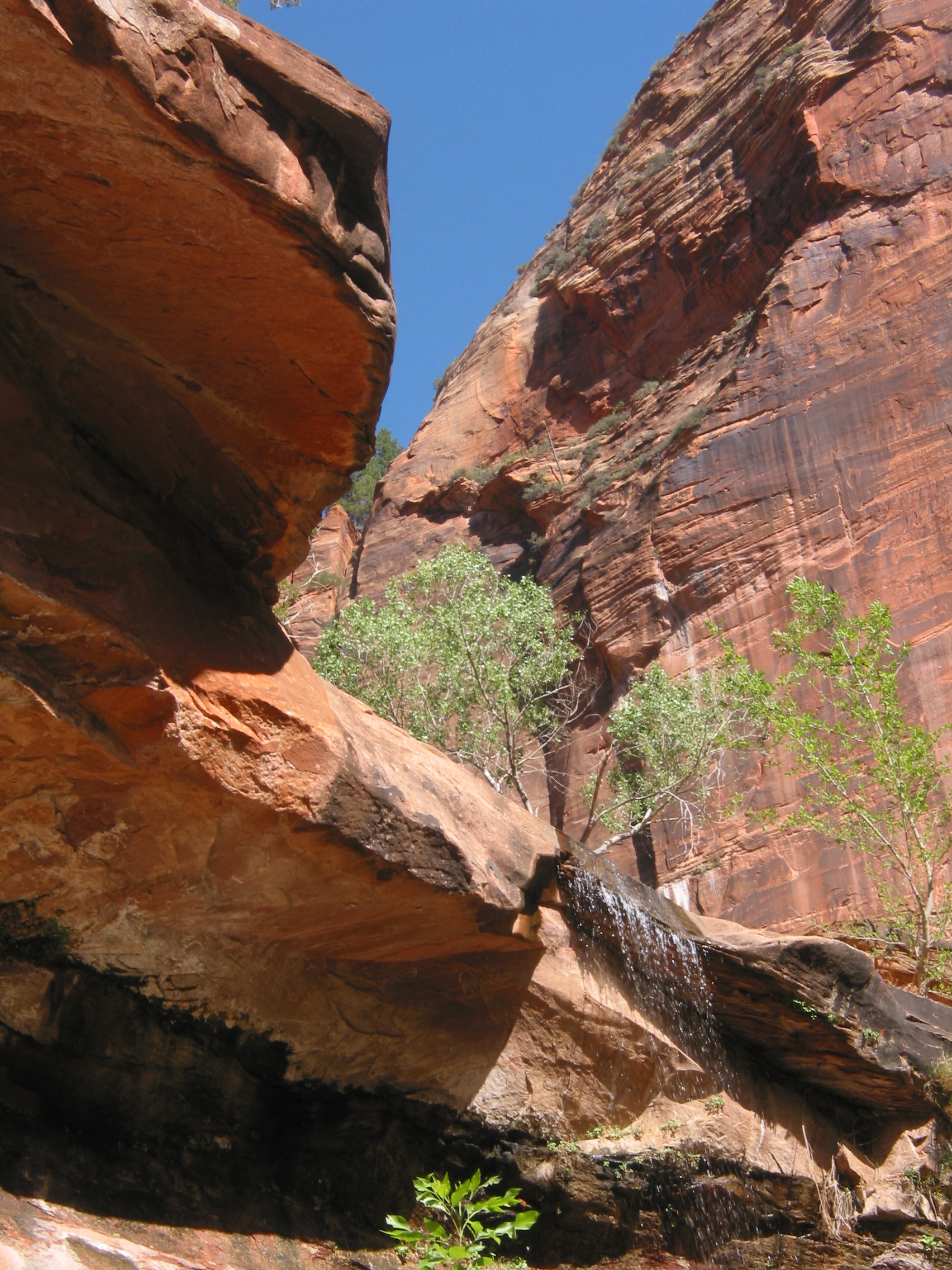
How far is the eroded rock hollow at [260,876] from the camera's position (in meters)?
5.55

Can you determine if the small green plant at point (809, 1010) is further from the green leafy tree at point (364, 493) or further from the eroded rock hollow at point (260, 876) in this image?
the green leafy tree at point (364, 493)

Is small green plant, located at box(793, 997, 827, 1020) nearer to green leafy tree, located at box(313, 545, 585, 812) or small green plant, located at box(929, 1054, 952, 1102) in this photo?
small green plant, located at box(929, 1054, 952, 1102)

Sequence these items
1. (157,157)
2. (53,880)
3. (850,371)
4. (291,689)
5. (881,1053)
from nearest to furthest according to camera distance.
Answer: (157,157)
(53,880)
(291,689)
(881,1053)
(850,371)

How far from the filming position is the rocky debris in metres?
34.4

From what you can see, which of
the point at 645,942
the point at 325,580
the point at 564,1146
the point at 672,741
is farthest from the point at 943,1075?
the point at 325,580

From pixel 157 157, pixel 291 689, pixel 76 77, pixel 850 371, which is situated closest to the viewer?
pixel 76 77

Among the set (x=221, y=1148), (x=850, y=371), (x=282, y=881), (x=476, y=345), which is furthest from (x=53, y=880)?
(x=476, y=345)

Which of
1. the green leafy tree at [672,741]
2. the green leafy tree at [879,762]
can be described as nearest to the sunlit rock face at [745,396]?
Result: the green leafy tree at [672,741]

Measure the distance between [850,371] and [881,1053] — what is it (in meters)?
18.2

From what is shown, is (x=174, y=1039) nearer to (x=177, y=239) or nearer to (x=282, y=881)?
(x=282, y=881)

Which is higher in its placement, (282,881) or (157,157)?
(157,157)

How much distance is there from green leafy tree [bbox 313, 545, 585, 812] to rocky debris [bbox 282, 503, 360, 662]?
347 inches

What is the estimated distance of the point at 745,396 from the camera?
26.2m

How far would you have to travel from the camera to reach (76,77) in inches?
188
